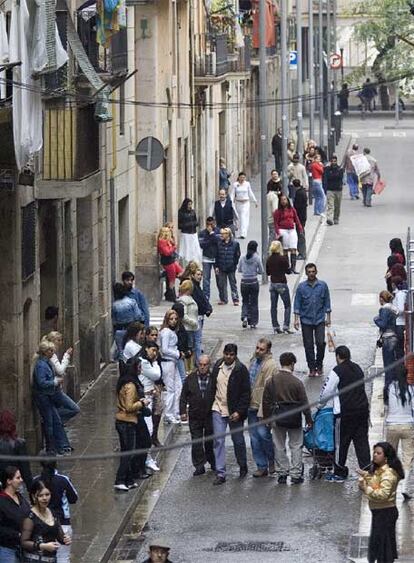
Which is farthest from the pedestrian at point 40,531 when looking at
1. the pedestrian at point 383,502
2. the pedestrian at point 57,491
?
the pedestrian at point 383,502

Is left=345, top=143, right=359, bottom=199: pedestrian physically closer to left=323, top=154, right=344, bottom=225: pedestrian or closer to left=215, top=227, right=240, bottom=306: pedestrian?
left=323, top=154, right=344, bottom=225: pedestrian

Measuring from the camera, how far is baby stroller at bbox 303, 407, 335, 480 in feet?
67.3

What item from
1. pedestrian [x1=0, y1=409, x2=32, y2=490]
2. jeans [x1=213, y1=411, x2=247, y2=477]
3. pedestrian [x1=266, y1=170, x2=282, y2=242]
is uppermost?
pedestrian [x1=266, y1=170, x2=282, y2=242]

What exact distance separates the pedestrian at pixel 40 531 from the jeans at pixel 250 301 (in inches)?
592

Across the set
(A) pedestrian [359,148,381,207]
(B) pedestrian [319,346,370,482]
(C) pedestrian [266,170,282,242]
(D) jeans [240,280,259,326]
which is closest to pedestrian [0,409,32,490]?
(B) pedestrian [319,346,370,482]

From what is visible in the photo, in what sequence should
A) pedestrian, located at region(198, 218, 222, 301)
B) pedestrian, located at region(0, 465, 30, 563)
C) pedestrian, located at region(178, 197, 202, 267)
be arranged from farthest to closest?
1. pedestrian, located at region(178, 197, 202, 267)
2. pedestrian, located at region(198, 218, 222, 301)
3. pedestrian, located at region(0, 465, 30, 563)

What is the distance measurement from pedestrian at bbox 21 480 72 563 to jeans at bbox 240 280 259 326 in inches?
592

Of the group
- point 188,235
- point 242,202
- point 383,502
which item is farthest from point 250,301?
point 383,502

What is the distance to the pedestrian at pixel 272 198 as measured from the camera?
39.4 metres

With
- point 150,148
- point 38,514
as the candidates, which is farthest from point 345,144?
point 38,514

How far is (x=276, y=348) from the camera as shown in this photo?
29.2m

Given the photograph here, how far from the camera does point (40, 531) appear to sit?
1513cm

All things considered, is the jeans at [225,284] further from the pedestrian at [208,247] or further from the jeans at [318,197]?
the jeans at [318,197]

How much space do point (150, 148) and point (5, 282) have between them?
33.3 feet
